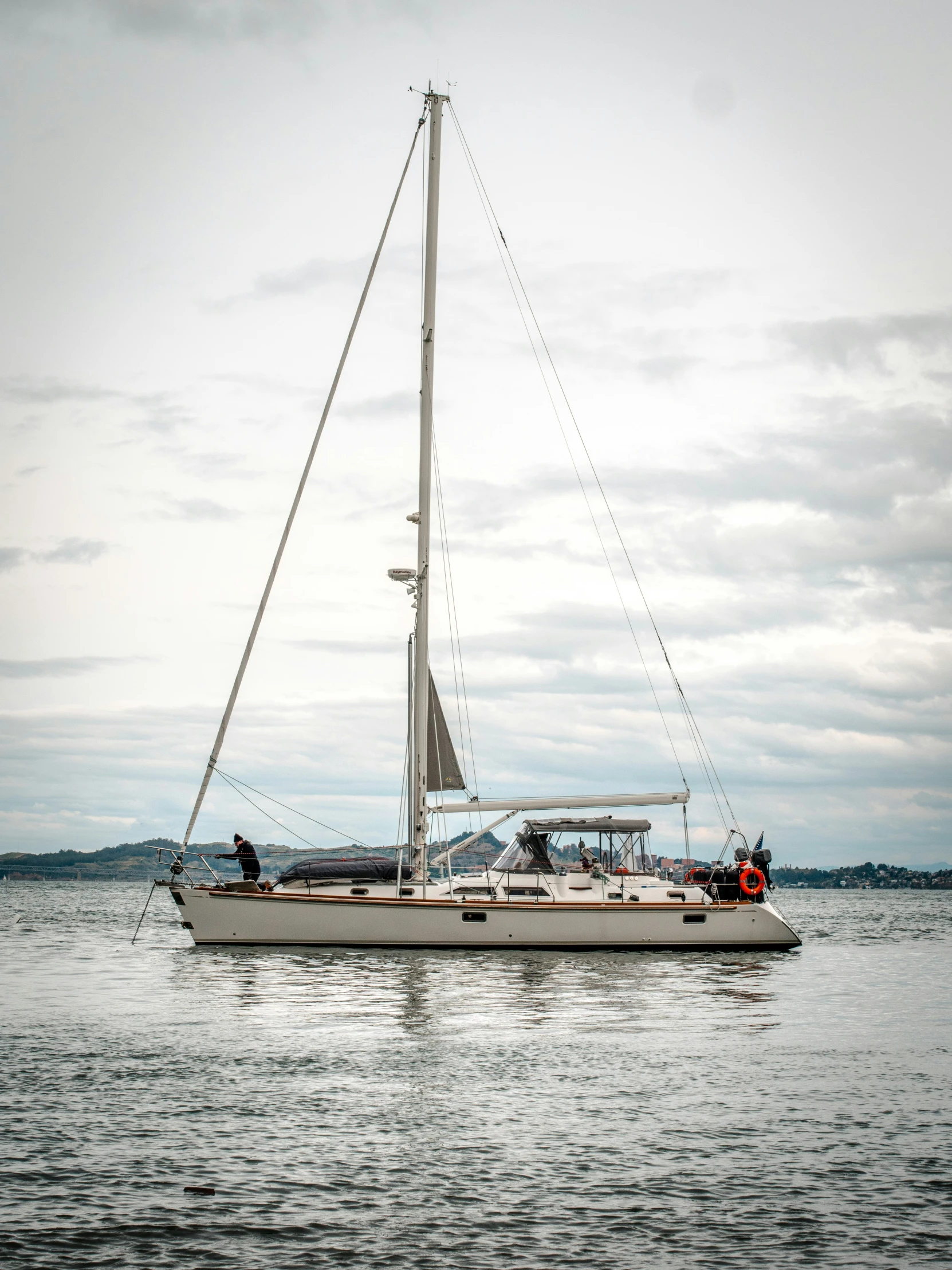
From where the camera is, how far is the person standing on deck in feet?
93.5

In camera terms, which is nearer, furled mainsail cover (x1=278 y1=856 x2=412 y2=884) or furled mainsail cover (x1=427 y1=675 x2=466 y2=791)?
furled mainsail cover (x1=278 y1=856 x2=412 y2=884)

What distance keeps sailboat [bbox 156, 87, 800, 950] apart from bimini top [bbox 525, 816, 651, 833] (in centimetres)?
5

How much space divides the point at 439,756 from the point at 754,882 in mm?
8391

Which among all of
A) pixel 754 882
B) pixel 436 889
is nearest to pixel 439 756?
pixel 436 889

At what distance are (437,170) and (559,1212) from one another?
86.9 feet

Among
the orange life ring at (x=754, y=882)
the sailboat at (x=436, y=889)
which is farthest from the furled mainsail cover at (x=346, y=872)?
the orange life ring at (x=754, y=882)

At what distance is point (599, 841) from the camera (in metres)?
30.2

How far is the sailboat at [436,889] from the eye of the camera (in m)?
26.2

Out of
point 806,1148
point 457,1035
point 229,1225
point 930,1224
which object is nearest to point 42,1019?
point 457,1035

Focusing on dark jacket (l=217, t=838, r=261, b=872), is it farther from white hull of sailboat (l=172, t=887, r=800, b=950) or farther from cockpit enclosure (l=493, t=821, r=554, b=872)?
cockpit enclosure (l=493, t=821, r=554, b=872)

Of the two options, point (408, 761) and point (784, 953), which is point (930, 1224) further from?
point (784, 953)

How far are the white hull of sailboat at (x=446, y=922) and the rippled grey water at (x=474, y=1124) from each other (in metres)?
3.01

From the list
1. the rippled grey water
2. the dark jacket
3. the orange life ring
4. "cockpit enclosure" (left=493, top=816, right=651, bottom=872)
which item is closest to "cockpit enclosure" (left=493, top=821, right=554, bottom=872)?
"cockpit enclosure" (left=493, top=816, right=651, bottom=872)

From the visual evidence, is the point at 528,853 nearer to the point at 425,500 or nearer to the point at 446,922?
the point at 446,922
